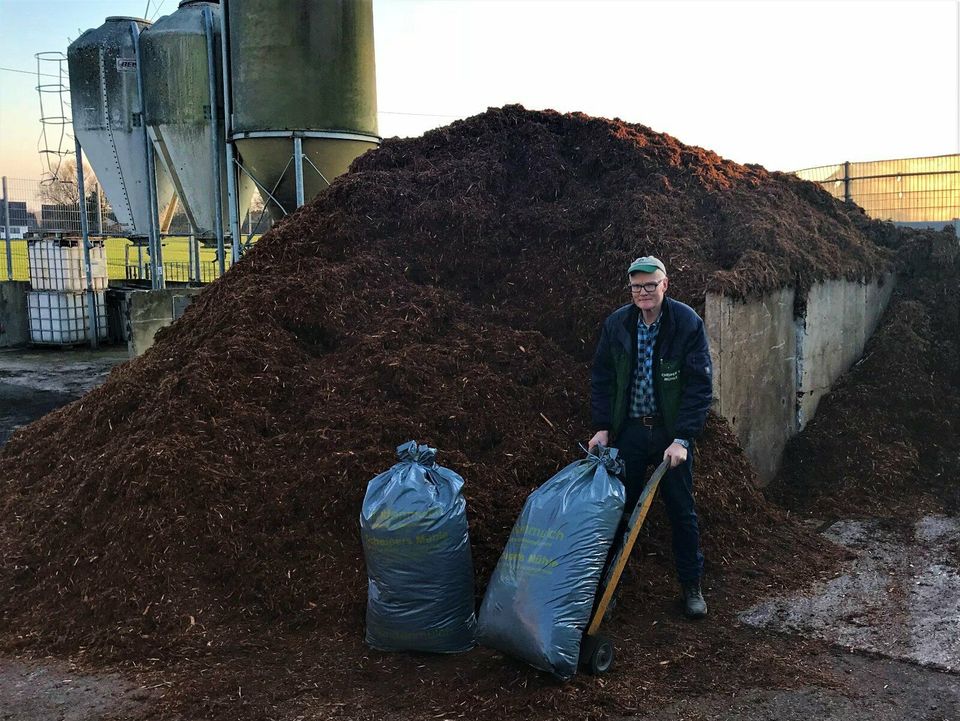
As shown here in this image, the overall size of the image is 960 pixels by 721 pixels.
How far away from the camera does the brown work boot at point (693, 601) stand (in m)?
4.11

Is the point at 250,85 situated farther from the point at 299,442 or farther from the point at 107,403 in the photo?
the point at 299,442

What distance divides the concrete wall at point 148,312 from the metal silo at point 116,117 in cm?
306

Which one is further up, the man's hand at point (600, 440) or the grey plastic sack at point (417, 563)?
the man's hand at point (600, 440)

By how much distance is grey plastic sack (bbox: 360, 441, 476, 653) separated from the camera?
360 cm

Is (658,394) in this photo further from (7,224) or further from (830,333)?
(7,224)

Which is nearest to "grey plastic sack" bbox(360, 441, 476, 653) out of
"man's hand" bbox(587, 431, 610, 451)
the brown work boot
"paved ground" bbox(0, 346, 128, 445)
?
"man's hand" bbox(587, 431, 610, 451)

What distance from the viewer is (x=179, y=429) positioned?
16.0 feet

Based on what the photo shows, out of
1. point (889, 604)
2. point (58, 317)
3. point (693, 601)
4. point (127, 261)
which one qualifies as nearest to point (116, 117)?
point (58, 317)

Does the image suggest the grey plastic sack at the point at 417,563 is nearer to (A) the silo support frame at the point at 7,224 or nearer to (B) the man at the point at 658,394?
(B) the man at the point at 658,394

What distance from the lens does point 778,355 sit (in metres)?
6.18

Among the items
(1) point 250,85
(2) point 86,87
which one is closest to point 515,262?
(1) point 250,85

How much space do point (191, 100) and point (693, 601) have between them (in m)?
12.3

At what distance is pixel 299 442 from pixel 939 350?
5.51 m

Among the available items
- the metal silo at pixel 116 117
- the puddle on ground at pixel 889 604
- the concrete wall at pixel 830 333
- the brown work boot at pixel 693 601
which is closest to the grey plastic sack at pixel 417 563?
the brown work boot at pixel 693 601
